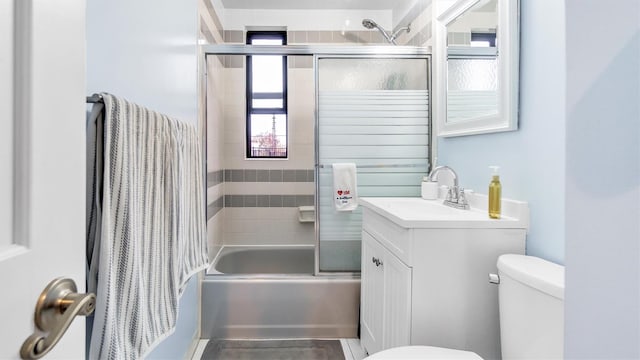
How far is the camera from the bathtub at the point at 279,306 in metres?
2.32

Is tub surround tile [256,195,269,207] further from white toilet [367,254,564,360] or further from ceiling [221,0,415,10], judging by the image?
white toilet [367,254,564,360]

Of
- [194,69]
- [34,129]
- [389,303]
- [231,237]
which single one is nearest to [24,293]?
[34,129]

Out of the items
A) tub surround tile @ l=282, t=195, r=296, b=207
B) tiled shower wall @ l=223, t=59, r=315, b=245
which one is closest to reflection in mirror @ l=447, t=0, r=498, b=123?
tiled shower wall @ l=223, t=59, r=315, b=245

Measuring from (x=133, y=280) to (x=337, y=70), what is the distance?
1.88 m

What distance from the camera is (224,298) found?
7.62ft

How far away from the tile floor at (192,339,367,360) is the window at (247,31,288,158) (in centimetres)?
169

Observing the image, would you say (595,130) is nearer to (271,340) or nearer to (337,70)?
(337,70)

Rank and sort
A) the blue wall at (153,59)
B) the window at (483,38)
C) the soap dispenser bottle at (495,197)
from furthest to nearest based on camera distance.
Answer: the window at (483,38) < the soap dispenser bottle at (495,197) < the blue wall at (153,59)

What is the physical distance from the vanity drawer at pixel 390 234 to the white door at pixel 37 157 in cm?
109

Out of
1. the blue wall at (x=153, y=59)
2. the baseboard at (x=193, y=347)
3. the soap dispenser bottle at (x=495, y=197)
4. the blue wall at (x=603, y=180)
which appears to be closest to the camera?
the blue wall at (x=603, y=180)

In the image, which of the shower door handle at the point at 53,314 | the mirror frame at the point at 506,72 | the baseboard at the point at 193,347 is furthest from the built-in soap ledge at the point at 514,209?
the baseboard at the point at 193,347

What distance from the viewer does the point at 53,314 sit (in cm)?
48

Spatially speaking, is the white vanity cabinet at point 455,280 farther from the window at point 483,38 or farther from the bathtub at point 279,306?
the bathtub at point 279,306

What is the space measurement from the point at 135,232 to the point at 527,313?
116cm
